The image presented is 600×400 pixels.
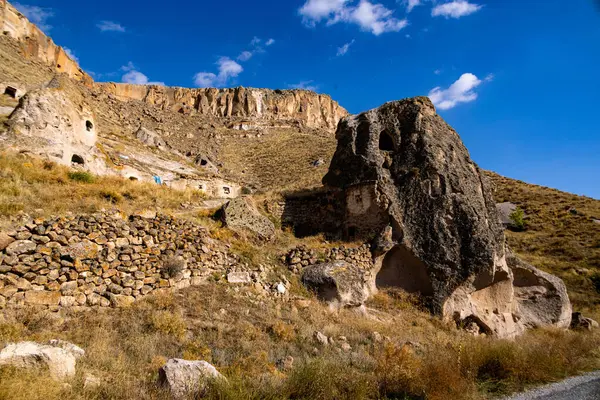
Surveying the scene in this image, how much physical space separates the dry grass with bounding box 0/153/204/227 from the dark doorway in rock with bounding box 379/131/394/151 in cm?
819

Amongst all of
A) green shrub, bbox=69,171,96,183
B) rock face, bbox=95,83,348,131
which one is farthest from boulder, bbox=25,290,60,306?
rock face, bbox=95,83,348,131

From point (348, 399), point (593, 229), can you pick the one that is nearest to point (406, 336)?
point (348, 399)

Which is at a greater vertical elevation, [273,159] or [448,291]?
[273,159]

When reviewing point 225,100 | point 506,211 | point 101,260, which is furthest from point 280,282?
point 225,100

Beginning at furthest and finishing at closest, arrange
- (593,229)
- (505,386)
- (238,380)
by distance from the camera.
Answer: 1. (593,229)
2. (505,386)
3. (238,380)

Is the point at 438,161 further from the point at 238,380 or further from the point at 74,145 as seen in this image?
the point at 74,145

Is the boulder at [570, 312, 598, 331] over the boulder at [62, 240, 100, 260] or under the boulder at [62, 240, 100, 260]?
under

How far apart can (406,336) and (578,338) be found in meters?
5.01

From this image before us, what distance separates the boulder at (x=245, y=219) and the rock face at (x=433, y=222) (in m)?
2.88

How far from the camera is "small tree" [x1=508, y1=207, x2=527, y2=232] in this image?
915 inches

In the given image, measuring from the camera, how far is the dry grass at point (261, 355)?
367 cm

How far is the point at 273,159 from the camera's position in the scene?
40656 millimetres

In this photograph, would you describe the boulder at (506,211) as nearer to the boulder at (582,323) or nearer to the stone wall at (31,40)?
the boulder at (582,323)

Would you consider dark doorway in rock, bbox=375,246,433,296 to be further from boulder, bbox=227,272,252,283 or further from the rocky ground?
boulder, bbox=227,272,252,283
